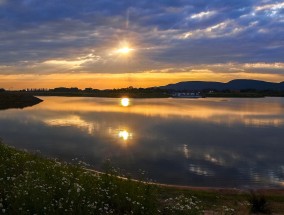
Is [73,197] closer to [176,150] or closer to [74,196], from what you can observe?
[74,196]

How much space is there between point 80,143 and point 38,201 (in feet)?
84.5

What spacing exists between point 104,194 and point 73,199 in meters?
1.91

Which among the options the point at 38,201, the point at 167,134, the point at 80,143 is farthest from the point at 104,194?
the point at 167,134

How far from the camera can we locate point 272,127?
5119 centimetres

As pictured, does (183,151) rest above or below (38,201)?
below

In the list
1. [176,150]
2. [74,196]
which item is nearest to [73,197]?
[74,196]

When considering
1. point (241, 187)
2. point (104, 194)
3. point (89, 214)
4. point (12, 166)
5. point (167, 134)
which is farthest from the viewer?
point (167, 134)

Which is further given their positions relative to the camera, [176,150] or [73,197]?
[176,150]

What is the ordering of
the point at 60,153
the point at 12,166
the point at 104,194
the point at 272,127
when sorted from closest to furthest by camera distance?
the point at 104,194 → the point at 12,166 → the point at 60,153 → the point at 272,127

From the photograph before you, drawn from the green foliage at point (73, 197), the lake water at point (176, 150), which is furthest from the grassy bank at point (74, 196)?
the lake water at point (176, 150)

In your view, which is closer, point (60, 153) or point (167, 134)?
point (60, 153)

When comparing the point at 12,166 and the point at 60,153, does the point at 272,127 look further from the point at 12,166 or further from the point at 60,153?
the point at 12,166

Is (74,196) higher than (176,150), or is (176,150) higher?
(74,196)

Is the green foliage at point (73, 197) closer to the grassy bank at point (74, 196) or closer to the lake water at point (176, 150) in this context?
the grassy bank at point (74, 196)
